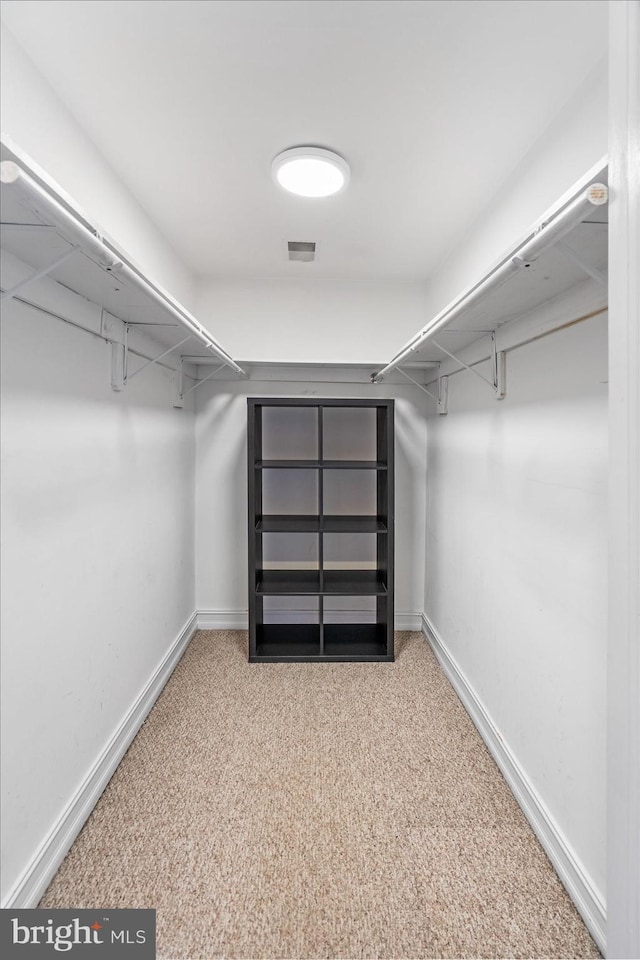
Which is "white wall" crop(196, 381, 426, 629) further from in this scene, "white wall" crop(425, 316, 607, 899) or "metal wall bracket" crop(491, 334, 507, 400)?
"metal wall bracket" crop(491, 334, 507, 400)

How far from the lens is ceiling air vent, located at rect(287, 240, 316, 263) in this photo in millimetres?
2492

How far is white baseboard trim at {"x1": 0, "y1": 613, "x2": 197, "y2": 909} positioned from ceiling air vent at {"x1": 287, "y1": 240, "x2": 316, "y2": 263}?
229cm

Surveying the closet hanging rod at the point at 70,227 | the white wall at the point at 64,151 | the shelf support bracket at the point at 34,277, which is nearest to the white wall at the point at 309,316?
the white wall at the point at 64,151

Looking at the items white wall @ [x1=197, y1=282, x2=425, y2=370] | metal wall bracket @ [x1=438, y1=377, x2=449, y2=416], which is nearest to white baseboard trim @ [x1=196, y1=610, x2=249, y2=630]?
white wall @ [x1=197, y1=282, x2=425, y2=370]

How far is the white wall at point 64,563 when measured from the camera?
1246 millimetres

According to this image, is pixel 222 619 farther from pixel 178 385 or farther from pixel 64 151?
pixel 64 151

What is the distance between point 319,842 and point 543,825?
0.71 m

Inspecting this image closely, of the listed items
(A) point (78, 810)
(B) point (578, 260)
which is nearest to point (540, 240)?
(B) point (578, 260)

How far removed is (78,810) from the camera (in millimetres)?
1551

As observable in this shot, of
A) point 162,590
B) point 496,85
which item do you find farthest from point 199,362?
point 496,85

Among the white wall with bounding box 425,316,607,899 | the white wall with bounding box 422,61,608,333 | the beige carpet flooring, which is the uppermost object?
the white wall with bounding box 422,61,608,333

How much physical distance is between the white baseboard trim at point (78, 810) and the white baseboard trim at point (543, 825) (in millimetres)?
1476

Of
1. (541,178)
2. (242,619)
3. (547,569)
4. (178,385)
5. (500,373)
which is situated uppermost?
(541,178)

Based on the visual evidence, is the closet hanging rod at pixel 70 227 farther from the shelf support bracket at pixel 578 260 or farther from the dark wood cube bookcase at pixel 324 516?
the dark wood cube bookcase at pixel 324 516
